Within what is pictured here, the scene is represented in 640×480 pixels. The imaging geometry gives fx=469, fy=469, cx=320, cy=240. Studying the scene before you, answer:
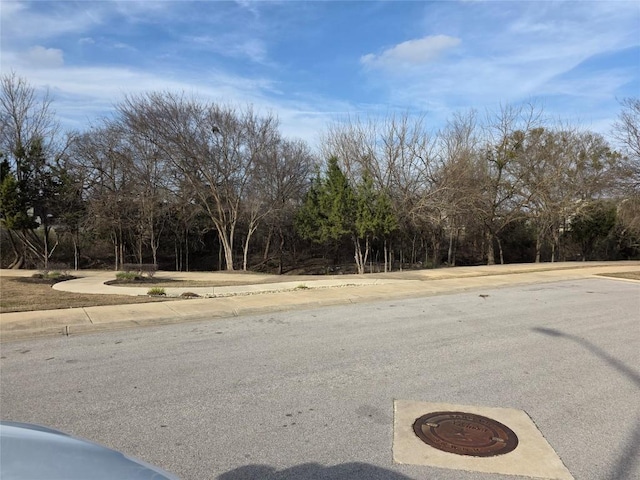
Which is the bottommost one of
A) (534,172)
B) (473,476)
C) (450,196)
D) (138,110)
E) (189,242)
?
(473,476)

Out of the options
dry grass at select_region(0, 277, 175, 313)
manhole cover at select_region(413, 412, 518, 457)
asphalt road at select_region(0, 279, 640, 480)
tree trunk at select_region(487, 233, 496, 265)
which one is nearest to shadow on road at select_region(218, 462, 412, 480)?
asphalt road at select_region(0, 279, 640, 480)

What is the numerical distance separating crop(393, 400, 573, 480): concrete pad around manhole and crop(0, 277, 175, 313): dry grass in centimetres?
858

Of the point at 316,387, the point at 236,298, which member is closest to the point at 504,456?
the point at 316,387

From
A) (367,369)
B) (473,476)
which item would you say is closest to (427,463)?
(473,476)

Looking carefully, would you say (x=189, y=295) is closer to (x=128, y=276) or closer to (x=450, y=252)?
(x=128, y=276)

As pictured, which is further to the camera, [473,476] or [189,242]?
[189,242]

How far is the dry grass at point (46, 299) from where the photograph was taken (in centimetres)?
1011

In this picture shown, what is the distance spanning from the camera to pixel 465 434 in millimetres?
4016

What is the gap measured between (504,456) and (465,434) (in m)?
0.41

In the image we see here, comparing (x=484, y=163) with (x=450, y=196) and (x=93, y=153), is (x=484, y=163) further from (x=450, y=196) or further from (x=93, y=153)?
(x=93, y=153)

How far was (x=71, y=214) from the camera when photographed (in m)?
26.6

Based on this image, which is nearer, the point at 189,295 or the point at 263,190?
the point at 189,295

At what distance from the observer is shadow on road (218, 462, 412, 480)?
3.31m

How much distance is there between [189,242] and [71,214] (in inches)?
309
